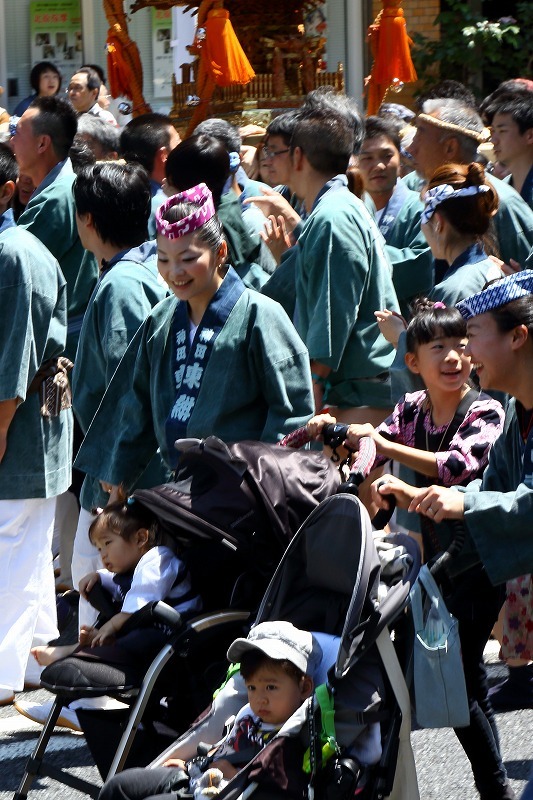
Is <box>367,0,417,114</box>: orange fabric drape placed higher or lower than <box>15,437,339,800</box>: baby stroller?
higher

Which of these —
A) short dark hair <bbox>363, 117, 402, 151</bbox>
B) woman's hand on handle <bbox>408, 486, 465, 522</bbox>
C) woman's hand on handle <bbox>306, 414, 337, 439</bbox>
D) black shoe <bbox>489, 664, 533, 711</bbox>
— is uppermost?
short dark hair <bbox>363, 117, 402, 151</bbox>

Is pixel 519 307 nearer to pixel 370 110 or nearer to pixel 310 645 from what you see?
pixel 310 645

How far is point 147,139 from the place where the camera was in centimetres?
652

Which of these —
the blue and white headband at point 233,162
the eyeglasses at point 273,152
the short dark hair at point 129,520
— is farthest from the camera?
the eyeglasses at point 273,152

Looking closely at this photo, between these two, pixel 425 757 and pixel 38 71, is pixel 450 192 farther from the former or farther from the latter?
pixel 38 71

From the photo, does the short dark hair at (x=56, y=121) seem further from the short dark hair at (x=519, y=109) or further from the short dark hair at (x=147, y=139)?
the short dark hair at (x=519, y=109)

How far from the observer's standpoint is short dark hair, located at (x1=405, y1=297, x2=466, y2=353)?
13.5ft

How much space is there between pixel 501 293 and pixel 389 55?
6.86 m

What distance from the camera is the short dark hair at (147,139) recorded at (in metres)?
6.50

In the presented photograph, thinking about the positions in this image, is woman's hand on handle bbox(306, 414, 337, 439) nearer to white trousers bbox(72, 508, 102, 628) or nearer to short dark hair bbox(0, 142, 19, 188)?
white trousers bbox(72, 508, 102, 628)

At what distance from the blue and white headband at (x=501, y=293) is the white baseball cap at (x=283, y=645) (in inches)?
35.8

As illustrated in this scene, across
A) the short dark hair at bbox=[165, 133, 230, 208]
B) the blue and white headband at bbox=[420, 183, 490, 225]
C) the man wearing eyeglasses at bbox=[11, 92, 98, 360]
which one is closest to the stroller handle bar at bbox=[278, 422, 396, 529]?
the blue and white headband at bbox=[420, 183, 490, 225]

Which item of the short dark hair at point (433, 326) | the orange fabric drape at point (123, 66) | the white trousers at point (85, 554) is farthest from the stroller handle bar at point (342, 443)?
the orange fabric drape at point (123, 66)

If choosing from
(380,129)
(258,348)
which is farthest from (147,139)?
(258,348)
